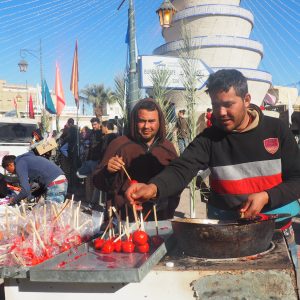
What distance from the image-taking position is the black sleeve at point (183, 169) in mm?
2473

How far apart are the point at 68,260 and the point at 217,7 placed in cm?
2619

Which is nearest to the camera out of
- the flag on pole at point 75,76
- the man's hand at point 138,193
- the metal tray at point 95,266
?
the metal tray at point 95,266

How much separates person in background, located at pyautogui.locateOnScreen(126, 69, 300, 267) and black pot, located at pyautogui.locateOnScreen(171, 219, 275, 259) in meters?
0.29

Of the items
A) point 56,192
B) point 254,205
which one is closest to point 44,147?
point 56,192

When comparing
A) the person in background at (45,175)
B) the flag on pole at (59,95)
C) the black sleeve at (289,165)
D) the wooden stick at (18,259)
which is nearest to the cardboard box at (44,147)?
the person in background at (45,175)

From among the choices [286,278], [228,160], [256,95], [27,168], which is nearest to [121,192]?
[228,160]

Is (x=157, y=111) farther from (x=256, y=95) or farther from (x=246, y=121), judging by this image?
(x=256, y=95)

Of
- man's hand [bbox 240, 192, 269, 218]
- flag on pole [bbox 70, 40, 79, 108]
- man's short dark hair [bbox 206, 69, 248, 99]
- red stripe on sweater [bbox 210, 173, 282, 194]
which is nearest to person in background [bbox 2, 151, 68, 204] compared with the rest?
red stripe on sweater [bbox 210, 173, 282, 194]

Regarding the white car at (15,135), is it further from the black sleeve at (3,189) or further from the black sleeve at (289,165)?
the black sleeve at (289,165)

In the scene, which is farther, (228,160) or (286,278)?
(228,160)

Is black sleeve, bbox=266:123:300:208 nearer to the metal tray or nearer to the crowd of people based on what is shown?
the crowd of people

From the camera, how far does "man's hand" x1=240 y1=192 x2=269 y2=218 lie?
7.29 ft

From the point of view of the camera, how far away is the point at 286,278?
1.91 meters

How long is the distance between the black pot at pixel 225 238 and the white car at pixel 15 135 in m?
10.5
